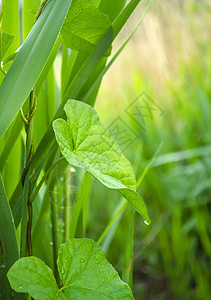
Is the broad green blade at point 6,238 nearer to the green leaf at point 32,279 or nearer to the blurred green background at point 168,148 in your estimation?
the green leaf at point 32,279

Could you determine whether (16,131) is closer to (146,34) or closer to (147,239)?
(147,239)

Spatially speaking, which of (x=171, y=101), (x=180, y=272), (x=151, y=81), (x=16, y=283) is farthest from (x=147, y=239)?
(x=16, y=283)

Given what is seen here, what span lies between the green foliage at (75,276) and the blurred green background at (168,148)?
84 cm

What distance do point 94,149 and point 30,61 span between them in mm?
112

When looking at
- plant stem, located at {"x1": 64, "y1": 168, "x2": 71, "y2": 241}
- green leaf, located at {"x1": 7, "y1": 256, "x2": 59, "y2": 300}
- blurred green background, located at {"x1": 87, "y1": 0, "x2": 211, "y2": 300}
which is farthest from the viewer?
blurred green background, located at {"x1": 87, "y1": 0, "x2": 211, "y2": 300}

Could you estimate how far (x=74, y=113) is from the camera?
1.40ft

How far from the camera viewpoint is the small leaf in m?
0.41

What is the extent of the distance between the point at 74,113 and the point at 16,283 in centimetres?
Answer: 18

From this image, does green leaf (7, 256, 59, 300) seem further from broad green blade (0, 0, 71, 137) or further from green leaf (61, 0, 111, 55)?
green leaf (61, 0, 111, 55)

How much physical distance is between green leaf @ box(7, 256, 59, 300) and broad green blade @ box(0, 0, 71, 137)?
0.13 metres

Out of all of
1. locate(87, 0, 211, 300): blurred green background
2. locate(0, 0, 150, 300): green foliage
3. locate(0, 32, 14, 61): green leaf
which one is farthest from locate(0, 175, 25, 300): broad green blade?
locate(87, 0, 211, 300): blurred green background

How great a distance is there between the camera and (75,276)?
1.37ft

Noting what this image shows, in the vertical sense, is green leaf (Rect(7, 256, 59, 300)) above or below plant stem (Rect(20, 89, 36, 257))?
below

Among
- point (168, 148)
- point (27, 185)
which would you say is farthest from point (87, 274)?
point (168, 148)
